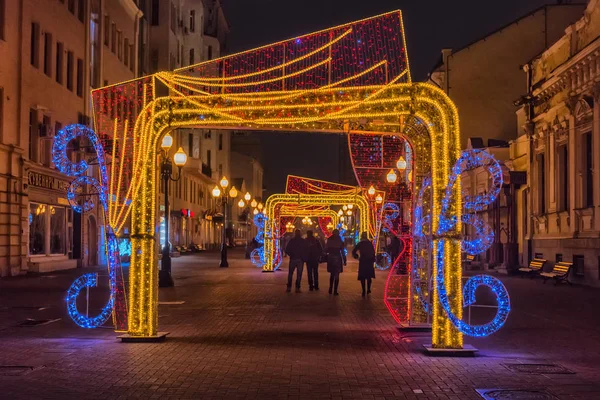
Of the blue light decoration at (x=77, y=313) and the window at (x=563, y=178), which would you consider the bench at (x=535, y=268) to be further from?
the blue light decoration at (x=77, y=313)

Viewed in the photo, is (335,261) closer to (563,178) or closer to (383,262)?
(563,178)

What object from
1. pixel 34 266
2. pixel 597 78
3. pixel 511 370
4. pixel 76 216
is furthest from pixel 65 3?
pixel 511 370

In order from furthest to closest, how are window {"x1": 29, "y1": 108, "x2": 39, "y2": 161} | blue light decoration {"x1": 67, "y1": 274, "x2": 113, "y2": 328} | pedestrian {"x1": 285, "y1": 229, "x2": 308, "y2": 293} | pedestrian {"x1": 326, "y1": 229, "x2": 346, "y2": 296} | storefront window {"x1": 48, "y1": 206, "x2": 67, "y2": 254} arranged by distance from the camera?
storefront window {"x1": 48, "y1": 206, "x2": 67, "y2": 254}, window {"x1": 29, "y1": 108, "x2": 39, "y2": 161}, pedestrian {"x1": 285, "y1": 229, "x2": 308, "y2": 293}, pedestrian {"x1": 326, "y1": 229, "x2": 346, "y2": 296}, blue light decoration {"x1": 67, "y1": 274, "x2": 113, "y2": 328}

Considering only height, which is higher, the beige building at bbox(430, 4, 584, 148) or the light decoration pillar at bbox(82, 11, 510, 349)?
the beige building at bbox(430, 4, 584, 148)

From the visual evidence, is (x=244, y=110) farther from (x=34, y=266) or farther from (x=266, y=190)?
(x=266, y=190)

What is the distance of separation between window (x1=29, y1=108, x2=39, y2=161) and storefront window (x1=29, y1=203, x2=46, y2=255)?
2.02 metres

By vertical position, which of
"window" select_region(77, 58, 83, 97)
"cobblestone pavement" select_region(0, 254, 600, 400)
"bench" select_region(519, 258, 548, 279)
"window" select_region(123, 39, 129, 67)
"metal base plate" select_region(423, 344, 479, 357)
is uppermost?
"window" select_region(123, 39, 129, 67)

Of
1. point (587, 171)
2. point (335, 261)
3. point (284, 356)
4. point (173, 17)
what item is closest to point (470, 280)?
point (284, 356)

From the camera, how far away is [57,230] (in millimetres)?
34031

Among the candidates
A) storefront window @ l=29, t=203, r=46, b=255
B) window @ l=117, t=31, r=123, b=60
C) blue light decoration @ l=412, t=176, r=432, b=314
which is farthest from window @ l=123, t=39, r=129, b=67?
blue light decoration @ l=412, t=176, r=432, b=314

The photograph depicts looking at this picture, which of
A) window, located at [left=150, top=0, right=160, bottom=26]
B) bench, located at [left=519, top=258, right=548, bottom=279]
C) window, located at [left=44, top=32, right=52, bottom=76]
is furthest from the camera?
window, located at [left=150, top=0, right=160, bottom=26]

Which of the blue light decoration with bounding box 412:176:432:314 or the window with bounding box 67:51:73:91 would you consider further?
the window with bounding box 67:51:73:91

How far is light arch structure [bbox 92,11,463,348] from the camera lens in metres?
11.1

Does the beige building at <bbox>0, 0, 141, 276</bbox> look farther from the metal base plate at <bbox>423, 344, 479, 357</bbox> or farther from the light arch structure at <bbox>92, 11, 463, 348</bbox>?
the metal base plate at <bbox>423, 344, 479, 357</bbox>
